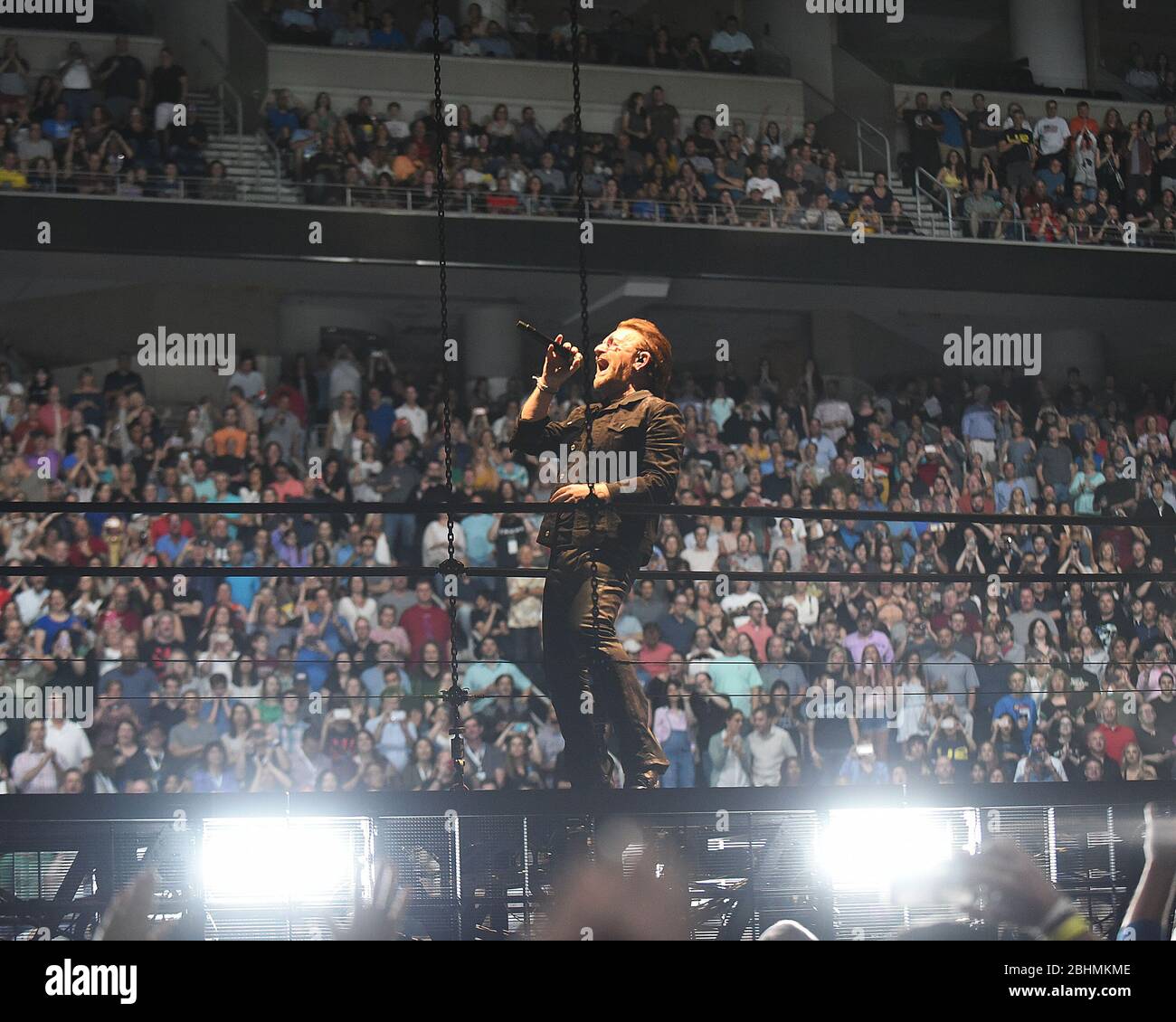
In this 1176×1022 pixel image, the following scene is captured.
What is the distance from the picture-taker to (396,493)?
9.45 m

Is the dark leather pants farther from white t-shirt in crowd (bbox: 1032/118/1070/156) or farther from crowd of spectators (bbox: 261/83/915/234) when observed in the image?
white t-shirt in crowd (bbox: 1032/118/1070/156)

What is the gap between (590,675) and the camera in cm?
450

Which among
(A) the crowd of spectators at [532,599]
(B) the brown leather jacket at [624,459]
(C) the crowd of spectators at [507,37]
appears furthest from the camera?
(C) the crowd of spectators at [507,37]

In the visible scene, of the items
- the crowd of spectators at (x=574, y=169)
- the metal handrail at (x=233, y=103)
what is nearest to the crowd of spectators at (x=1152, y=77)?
the crowd of spectators at (x=574, y=169)

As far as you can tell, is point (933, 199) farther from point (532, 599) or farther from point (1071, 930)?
point (1071, 930)

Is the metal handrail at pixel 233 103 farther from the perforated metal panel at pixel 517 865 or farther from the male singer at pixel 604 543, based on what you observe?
the perforated metal panel at pixel 517 865

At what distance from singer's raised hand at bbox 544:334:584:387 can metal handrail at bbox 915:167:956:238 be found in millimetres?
8509

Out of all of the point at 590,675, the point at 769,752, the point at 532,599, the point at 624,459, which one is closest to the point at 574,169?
the point at 532,599

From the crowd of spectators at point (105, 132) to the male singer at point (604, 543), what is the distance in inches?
278

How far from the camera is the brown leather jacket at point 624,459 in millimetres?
4590

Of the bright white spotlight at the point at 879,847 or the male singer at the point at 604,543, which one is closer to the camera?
the bright white spotlight at the point at 879,847

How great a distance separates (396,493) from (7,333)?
5.10 m
